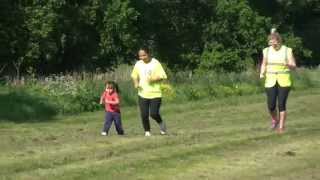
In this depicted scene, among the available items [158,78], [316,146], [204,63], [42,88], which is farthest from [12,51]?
[316,146]

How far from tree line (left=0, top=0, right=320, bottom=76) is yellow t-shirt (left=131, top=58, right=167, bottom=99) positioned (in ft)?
104

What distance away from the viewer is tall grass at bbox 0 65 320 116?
28.6 m

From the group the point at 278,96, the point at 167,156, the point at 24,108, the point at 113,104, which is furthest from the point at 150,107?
the point at 24,108

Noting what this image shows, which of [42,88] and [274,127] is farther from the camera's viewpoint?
[42,88]

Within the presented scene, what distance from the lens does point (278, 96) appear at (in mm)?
16594

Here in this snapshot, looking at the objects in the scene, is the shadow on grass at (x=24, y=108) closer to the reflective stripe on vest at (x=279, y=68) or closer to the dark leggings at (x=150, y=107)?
the dark leggings at (x=150, y=107)

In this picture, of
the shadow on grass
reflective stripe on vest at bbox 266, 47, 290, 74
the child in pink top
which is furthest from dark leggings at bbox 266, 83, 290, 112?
the shadow on grass

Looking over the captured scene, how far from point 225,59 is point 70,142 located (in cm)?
4670

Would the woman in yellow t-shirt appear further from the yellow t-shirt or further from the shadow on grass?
the shadow on grass

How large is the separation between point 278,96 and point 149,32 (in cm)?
4550

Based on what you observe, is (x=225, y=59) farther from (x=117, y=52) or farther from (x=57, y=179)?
(x=57, y=179)

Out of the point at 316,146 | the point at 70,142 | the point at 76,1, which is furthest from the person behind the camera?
the point at 76,1

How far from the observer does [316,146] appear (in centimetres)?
1396

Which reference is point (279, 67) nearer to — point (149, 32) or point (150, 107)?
point (150, 107)
